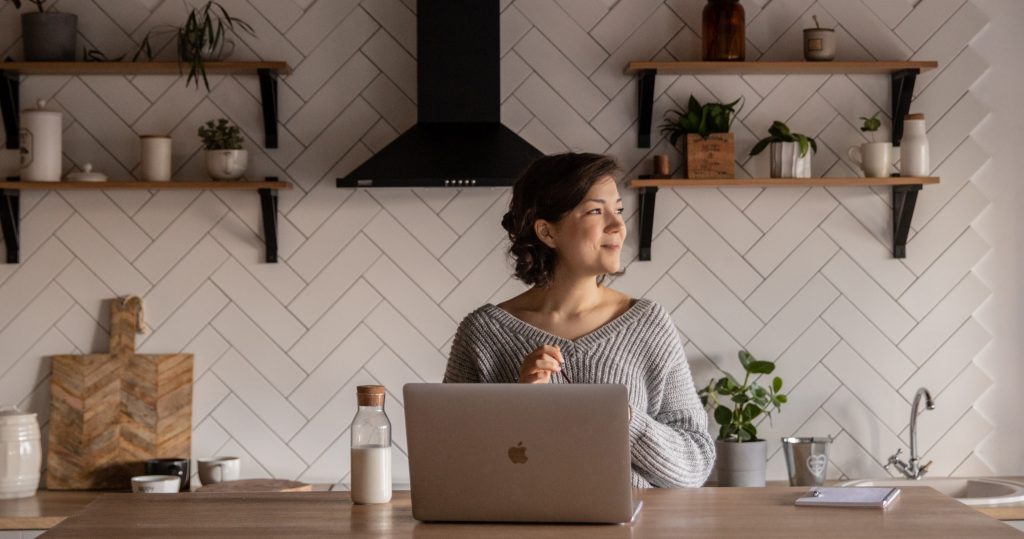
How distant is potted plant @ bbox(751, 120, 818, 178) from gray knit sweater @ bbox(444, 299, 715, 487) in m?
1.17

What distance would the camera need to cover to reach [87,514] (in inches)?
68.2

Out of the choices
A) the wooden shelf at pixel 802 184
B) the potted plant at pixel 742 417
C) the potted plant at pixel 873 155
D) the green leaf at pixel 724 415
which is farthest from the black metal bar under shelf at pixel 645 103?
the green leaf at pixel 724 415

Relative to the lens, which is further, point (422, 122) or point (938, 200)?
point (938, 200)

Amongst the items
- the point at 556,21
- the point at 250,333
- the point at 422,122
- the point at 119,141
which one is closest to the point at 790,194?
the point at 556,21

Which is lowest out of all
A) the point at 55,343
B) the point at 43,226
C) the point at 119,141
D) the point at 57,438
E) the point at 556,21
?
the point at 57,438

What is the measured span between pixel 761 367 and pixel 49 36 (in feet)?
7.59

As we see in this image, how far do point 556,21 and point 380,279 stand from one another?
956 mm

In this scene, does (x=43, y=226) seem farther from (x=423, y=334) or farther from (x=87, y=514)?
(x=87, y=514)

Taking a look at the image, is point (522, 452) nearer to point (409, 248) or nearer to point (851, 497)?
point (851, 497)

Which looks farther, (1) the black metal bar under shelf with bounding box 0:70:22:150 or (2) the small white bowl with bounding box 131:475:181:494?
(1) the black metal bar under shelf with bounding box 0:70:22:150

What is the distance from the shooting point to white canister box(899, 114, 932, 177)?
11.1 ft

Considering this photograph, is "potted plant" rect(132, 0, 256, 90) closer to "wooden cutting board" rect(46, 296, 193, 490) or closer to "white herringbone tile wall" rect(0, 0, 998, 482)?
"white herringbone tile wall" rect(0, 0, 998, 482)

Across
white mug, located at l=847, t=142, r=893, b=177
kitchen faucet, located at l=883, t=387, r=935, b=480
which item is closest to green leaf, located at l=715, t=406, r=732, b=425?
kitchen faucet, located at l=883, t=387, r=935, b=480

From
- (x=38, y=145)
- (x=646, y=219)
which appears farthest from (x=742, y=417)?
(x=38, y=145)
